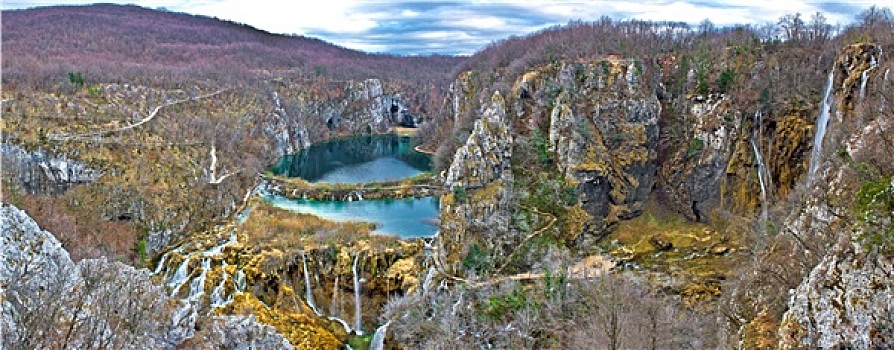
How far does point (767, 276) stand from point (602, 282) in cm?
940

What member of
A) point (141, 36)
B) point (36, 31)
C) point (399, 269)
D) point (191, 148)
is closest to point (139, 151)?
point (191, 148)

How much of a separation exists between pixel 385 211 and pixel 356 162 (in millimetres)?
31275

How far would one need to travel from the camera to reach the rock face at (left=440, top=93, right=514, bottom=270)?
39938 mm

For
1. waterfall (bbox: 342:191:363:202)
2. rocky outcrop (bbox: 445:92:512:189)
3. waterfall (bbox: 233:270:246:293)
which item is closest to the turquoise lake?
waterfall (bbox: 342:191:363:202)

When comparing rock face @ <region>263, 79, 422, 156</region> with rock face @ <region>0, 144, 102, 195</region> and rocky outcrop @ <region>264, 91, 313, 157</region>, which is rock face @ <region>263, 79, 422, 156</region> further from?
rock face @ <region>0, 144, 102, 195</region>

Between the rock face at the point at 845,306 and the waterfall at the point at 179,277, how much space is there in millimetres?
29230

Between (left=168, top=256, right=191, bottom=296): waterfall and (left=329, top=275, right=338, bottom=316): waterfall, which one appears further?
(left=329, top=275, right=338, bottom=316): waterfall

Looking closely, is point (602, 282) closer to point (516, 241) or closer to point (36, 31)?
point (516, 241)

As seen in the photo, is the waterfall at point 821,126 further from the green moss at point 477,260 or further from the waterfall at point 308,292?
the waterfall at point 308,292

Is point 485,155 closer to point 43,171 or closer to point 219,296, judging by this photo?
point 219,296

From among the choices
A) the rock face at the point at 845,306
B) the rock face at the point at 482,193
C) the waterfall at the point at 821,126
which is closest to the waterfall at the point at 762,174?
the waterfall at the point at 821,126

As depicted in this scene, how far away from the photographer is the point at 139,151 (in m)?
49.4

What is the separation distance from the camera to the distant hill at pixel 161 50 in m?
79.6

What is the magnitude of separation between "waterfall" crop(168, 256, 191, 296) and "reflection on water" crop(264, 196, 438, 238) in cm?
1202
